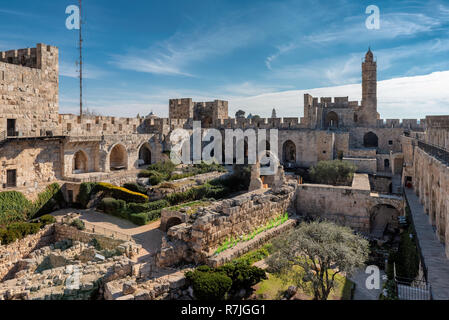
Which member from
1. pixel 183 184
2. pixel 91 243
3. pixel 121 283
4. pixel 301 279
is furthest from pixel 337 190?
pixel 91 243

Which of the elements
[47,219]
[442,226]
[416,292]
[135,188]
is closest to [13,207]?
[47,219]

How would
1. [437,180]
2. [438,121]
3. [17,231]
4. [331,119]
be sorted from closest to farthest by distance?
[437,180]
[17,231]
[438,121]
[331,119]

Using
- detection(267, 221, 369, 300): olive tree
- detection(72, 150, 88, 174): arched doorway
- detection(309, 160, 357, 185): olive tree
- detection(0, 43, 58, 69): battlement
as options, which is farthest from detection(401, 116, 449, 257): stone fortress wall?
detection(0, 43, 58, 69): battlement

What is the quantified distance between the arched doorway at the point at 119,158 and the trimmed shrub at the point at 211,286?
1637 cm

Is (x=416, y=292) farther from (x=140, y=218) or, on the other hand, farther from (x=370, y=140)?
(x=370, y=140)

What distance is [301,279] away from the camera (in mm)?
10133

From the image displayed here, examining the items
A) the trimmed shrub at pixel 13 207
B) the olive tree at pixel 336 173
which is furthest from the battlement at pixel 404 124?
the trimmed shrub at pixel 13 207

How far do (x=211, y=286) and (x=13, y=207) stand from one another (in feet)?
40.4

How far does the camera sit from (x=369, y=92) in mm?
31922

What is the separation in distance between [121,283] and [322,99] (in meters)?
27.2

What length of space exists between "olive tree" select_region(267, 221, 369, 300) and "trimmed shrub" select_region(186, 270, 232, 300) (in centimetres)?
142

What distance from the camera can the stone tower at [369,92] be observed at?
3172 centimetres

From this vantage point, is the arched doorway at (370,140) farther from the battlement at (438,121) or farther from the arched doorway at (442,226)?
the arched doorway at (442,226)
